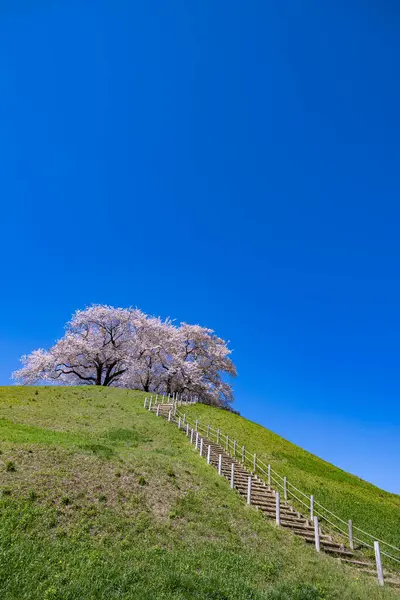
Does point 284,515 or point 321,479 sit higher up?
point 321,479

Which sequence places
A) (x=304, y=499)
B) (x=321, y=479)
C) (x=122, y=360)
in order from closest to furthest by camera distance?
(x=304, y=499) → (x=321, y=479) → (x=122, y=360)

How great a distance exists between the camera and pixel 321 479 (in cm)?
2791

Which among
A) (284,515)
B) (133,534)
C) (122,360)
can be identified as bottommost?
(133,534)

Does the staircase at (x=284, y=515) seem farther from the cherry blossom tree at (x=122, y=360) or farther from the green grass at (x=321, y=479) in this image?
the cherry blossom tree at (x=122, y=360)

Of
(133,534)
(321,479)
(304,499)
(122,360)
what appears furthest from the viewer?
(122,360)

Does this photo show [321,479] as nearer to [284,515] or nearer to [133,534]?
[284,515]

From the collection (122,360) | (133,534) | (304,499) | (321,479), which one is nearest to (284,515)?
(304,499)

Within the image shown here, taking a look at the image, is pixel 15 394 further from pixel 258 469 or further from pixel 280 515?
pixel 280 515

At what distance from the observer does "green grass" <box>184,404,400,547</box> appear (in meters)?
21.6

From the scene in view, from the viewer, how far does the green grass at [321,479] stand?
21.6 m

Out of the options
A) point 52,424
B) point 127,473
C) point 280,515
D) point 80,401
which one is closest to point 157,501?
point 127,473

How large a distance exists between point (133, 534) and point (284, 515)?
9458 mm

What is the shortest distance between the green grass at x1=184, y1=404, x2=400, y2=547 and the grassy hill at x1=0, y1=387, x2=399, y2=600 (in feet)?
5.77

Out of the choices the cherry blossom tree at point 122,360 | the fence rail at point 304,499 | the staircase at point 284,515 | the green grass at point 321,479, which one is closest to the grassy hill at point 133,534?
the staircase at point 284,515
